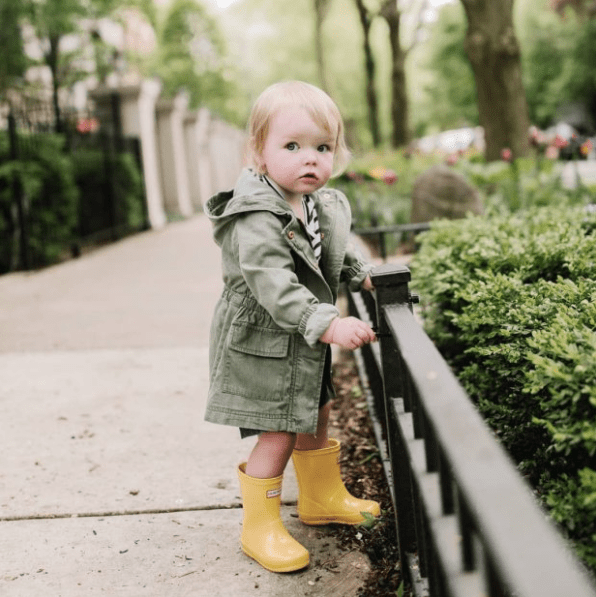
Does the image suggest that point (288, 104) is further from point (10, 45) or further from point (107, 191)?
point (10, 45)

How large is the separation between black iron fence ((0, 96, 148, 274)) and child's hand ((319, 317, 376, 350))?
7.54 m

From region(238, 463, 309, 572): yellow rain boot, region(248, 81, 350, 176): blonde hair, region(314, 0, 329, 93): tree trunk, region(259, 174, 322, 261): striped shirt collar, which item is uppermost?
region(314, 0, 329, 93): tree trunk

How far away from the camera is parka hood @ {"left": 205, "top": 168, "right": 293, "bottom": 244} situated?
223cm

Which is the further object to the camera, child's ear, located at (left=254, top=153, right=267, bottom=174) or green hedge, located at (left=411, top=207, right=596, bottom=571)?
child's ear, located at (left=254, top=153, right=267, bottom=174)

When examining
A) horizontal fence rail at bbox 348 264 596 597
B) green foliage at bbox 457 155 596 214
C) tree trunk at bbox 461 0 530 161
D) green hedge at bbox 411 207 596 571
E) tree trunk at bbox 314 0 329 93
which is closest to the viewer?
horizontal fence rail at bbox 348 264 596 597

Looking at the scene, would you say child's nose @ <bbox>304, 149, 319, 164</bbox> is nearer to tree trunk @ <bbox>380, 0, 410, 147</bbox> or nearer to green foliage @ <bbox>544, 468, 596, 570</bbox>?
green foliage @ <bbox>544, 468, 596, 570</bbox>

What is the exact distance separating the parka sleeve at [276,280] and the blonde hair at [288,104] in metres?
0.25

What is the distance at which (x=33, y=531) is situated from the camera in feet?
8.56

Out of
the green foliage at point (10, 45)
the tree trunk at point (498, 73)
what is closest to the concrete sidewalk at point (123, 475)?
the tree trunk at point (498, 73)

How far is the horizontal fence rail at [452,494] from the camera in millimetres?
959

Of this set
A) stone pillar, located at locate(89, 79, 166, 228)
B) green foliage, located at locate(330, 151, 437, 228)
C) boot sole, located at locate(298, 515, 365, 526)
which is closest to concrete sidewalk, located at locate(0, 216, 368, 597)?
boot sole, located at locate(298, 515, 365, 526)

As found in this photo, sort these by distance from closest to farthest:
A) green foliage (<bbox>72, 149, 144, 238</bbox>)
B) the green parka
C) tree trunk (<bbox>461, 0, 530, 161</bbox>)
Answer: the green parka → tree trunk (<bbox>461, 0, 530, 161</bbox>) → green foliage (<bbox>72, 149, 144, 238</bbox>)

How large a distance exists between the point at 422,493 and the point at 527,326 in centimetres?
88

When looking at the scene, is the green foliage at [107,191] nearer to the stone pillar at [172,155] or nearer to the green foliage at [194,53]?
the stone pillar at [172,155]
